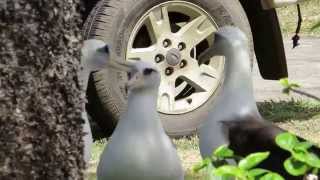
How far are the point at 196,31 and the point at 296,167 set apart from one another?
4.21 m

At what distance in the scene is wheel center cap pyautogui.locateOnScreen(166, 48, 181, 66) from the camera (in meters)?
5.79

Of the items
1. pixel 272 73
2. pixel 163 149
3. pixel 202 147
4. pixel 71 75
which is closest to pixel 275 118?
pixel 272 73

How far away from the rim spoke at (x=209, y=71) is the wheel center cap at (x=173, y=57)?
23 cm

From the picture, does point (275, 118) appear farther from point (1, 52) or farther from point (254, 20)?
point (1, 52)

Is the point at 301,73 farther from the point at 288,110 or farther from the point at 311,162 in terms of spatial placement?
the point at 311,162

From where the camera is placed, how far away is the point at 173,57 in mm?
5785

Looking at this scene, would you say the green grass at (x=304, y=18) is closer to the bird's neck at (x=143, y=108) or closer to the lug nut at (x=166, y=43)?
the lug nut at (x=166, y=43)

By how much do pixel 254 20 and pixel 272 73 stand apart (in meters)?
0.44

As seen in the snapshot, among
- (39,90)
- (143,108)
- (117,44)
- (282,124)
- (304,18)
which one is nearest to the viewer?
(39,90)

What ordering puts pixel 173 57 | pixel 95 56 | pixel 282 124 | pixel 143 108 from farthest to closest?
pixel 282 124, pixel 173 57, pixel 95 56, pixel 143 108

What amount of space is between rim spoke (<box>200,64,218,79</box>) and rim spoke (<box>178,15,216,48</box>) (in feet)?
0.57

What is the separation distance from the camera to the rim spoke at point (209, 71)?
19.6 ft

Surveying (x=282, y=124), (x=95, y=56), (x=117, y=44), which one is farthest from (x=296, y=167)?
(x=282, y=124)

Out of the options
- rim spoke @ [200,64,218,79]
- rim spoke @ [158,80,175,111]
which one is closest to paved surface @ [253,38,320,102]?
rim spoke @ [200,64,218,79]
